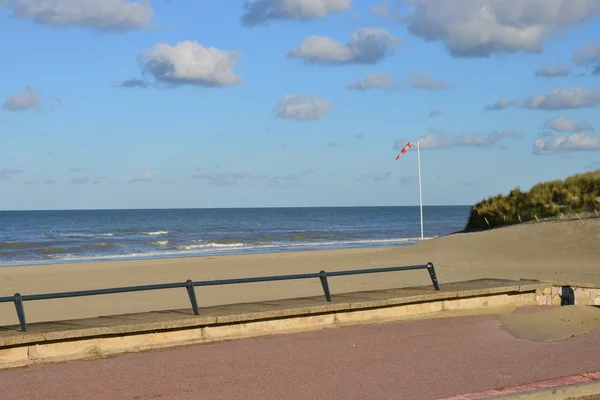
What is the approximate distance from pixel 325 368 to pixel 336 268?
15.8 m

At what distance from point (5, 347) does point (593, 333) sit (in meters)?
7.01

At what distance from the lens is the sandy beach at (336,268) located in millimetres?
15391

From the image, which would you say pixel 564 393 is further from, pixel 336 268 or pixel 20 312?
pixel 336 268

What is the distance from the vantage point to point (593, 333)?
9703 mm

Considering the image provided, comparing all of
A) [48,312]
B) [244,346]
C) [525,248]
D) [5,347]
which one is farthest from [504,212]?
[5,347]

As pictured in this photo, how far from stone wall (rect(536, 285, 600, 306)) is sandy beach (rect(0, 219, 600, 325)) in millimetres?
5324

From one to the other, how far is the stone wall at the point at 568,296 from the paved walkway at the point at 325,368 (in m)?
2.23

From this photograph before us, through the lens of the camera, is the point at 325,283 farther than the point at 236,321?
Yes

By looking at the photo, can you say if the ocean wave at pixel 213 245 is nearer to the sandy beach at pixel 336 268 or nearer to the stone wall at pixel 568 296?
the sandy beach at pixel 336 268

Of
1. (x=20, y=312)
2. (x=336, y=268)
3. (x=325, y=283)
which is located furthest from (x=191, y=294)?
(x=336, y=268)

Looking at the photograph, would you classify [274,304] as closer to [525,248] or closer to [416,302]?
[416,302]

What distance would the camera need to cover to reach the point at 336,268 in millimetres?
23656

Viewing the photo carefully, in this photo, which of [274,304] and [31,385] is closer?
[31,385]

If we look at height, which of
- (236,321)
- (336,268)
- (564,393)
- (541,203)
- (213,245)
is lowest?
(564,393)
